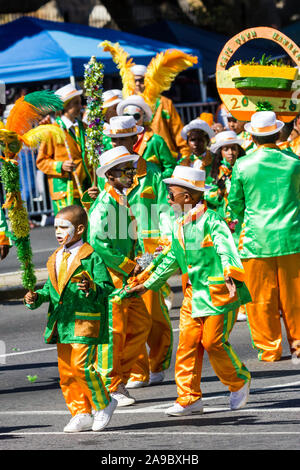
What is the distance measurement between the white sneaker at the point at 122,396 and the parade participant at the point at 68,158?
4064 mm

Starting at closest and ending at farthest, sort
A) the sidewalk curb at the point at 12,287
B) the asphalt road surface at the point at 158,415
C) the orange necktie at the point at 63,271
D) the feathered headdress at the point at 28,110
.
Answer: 1. the asphalt road surface at the point at 158,415
2. the orange necktie at the point at 63,271
3. the feathered headdress at the point at 28,110
4. the sidewalk curb at the point at 12,287

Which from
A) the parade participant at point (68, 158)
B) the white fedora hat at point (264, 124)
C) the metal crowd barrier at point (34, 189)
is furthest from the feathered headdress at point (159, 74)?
the metal crowd barrier at point (34, 189)

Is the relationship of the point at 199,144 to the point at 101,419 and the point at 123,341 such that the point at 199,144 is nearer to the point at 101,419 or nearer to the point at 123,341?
the point at 123,341

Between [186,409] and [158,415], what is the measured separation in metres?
0.22

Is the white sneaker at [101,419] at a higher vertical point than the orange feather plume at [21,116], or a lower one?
lower

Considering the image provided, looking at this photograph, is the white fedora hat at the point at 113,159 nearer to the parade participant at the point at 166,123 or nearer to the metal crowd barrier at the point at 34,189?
the parade participant at the point at 166,123

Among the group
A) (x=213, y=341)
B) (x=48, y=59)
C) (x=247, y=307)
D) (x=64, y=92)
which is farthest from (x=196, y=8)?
(x=213, y=341)

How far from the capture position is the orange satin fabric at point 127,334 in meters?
8.70

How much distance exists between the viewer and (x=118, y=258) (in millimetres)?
8617

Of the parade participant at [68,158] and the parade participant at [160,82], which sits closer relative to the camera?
the parade participant at [68,158]

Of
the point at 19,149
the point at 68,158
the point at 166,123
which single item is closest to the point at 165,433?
the point at 19,149

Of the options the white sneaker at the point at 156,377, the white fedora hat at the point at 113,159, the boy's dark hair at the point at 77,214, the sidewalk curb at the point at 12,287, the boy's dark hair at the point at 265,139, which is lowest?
the sidewalk curb at the point at 12,287

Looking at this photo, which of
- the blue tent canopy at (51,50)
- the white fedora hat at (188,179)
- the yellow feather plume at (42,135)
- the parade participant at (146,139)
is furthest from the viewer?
the blue tent canopy at (51,50)
